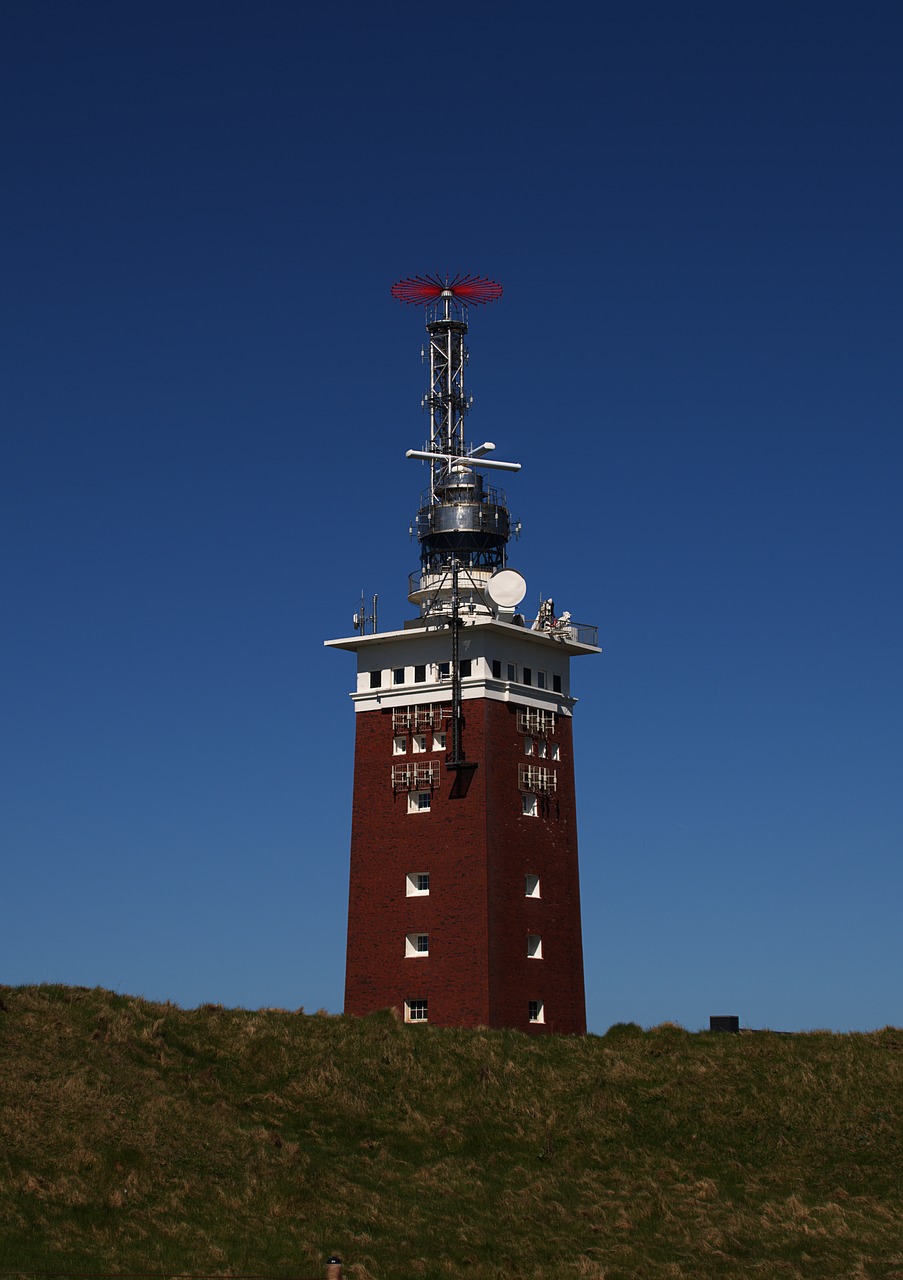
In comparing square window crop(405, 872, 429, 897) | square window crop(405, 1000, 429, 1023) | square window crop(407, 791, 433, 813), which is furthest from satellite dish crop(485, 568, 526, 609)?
square window crop(405, 1000, 429, 1023)

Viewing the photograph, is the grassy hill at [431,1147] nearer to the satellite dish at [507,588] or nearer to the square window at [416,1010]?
the square window at [416,1010]

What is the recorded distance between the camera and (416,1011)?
6781 centimetres

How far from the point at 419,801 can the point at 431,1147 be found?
20.4 m

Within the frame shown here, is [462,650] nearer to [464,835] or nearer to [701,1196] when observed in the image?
[464,835]

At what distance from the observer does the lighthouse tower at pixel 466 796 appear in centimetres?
6731

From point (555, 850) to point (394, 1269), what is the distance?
3205 cm

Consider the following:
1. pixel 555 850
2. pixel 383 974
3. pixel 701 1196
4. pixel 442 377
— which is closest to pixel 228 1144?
pixel 701 1196

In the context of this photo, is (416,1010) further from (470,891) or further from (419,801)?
(419,801)

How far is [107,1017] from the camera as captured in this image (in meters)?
54.3

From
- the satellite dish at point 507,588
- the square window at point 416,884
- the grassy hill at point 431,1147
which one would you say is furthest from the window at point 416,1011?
the satellite dish at point 507,588

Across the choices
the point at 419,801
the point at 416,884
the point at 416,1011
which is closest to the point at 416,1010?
the point at 416,1011

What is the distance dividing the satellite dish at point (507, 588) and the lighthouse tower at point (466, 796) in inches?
2.4

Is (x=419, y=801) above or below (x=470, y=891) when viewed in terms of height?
above

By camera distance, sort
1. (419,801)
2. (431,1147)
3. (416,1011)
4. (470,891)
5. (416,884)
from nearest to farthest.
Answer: (431,1147) < (470,891) < (416,1011) < (416,884) < (419,801)
